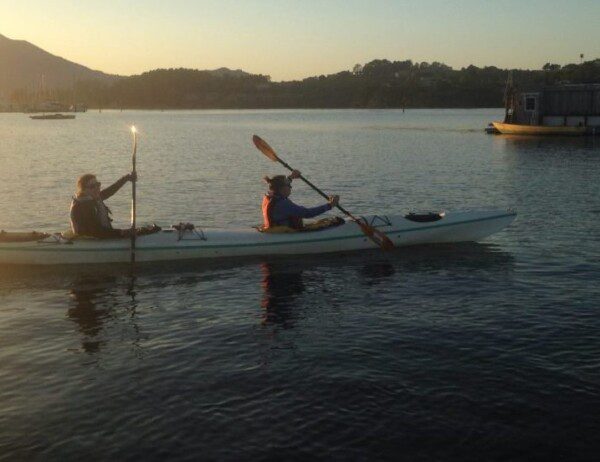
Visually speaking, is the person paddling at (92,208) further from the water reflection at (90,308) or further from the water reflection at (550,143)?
the water reflection at (550,143)

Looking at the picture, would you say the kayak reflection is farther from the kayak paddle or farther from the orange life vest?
the kayak paddle

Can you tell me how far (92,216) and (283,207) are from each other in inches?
185

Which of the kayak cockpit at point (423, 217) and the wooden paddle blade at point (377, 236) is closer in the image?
the wooden paddle blade at point (377, 236)

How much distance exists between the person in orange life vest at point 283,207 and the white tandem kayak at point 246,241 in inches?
14.2

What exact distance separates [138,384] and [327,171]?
1461 inches

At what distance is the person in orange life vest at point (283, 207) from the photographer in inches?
684

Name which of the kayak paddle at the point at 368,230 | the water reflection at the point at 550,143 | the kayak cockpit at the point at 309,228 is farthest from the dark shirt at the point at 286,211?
the water reflection at the point at 550,143

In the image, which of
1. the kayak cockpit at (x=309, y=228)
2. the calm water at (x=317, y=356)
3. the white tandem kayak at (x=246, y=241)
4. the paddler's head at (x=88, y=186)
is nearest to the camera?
the calm water at (x=317, y=356)

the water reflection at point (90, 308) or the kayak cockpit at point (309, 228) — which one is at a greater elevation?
the kayak cockpit at point (309, 228)

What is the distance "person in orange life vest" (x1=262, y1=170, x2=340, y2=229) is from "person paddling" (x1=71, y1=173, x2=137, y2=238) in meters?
3.42

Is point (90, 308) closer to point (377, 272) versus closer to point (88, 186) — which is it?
point (88, 186)

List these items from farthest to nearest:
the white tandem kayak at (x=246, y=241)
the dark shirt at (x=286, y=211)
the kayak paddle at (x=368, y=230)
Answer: the kayak paddle at (x=368, y=230) < the dark shirt at (x=286, y=211) < the white tandem kayak at (x=246, y=241)

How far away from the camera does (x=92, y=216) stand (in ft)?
54.6

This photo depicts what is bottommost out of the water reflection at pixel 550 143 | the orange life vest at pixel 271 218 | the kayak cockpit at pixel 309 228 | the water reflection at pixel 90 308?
the water reflection at pixel 90 308
